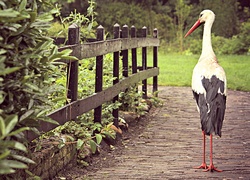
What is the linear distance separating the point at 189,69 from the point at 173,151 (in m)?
10.8

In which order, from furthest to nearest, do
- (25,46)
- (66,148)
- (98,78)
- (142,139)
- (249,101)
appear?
(249,101), (142,139), (98,78), (66,148), (25,46)

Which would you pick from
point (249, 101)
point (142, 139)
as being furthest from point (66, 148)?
point (249, 101)

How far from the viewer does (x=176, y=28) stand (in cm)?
→ 2777

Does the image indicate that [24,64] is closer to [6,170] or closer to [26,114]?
[26,114]

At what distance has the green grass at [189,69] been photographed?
14.9 metres

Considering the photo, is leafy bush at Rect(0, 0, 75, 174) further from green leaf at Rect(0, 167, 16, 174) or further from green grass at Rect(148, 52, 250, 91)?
green grass at Rect(148, 52, 250, 91)

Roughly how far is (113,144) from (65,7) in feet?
64.0

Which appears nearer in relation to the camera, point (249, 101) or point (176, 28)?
point (249, 101)

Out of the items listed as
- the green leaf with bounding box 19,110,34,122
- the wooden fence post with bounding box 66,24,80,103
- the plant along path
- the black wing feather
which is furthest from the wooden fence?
the black wing feather

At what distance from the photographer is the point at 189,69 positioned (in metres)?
18.1

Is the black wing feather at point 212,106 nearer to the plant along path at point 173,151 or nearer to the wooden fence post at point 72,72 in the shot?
the plant along path at point 173,151

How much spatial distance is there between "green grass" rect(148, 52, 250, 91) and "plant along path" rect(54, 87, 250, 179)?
3.86 meters

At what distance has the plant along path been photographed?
6340mm

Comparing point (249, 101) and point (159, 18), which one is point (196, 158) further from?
point (159, 18)
